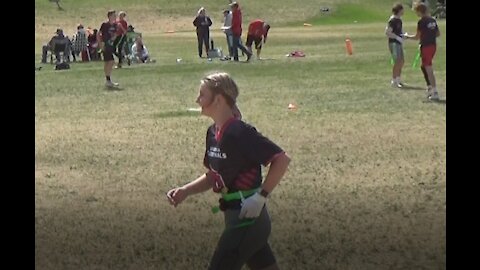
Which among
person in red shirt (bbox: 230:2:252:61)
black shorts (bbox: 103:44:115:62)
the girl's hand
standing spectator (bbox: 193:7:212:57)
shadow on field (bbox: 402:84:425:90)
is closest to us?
the girl's hand

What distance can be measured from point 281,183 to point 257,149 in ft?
17.5

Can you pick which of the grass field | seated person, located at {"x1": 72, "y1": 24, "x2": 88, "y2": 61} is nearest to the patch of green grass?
seated person, located at {"x1": 72, "y1": 24, "x2": 88, "y2": 61}

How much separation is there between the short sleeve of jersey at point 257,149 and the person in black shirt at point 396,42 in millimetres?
16034

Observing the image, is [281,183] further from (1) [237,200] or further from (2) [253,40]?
(2) [253,40]

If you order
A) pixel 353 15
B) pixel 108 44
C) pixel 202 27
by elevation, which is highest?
pixel 353 15

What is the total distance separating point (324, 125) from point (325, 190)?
5052 mm

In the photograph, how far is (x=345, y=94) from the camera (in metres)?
20.8

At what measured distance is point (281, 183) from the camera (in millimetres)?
11625

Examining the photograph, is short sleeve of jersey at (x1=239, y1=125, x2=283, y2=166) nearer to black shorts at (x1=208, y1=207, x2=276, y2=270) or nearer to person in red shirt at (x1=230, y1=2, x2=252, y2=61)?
black shorts at (x1=208, y1=207, x2=276, y2=270)

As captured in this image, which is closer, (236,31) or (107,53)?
(107,53)

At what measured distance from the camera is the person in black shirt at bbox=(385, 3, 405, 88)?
2202cm

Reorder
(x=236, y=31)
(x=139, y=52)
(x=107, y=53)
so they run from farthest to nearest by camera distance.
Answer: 1. (x=139, y=52)
2. (x=236, y=31)
3. (x=107, y=53)

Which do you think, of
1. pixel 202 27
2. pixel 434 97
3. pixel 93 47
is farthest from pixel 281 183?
pixel 93 47
